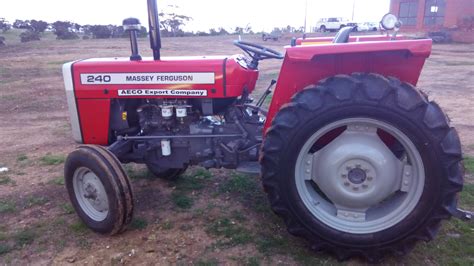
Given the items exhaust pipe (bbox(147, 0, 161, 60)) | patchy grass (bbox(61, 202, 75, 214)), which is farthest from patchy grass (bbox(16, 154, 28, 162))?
exhaust pipe (bbox(147, 0, 161, 60))

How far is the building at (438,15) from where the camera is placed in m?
28.1

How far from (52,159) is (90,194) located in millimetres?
2196

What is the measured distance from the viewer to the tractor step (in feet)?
10.9

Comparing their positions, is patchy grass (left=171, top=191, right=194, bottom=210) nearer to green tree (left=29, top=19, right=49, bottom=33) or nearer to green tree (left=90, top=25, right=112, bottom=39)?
green tree (left=90, top=25, right=112, bottom=39)

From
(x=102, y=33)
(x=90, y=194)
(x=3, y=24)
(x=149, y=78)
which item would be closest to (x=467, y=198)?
(x=149, y=78)

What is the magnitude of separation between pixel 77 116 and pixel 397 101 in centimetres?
257

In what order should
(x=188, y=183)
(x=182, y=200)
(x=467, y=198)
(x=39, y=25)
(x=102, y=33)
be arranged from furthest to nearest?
1. (x=39, y=25)
2. (x=102, y=33)
3. (x=188, y=183)
4. (x=182, y=200)
5. (x=467, y=198)

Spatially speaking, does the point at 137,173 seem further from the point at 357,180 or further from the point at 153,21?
the point at 357,180

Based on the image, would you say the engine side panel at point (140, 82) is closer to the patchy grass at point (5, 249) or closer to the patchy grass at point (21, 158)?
the patchy grass at point (5, 249)

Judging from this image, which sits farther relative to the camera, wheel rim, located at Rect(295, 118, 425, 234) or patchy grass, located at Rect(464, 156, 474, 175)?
patchy grass, located at Rect(464, 156, 474, 175)

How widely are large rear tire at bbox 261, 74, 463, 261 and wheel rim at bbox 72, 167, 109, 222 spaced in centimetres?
136

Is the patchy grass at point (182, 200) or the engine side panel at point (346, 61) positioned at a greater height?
the engine side panel at point (346, 61)

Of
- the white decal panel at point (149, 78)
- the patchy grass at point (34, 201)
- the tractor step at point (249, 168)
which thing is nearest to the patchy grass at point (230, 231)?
the tractor step at point (249, 168)

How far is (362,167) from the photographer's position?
2803 millimetres
